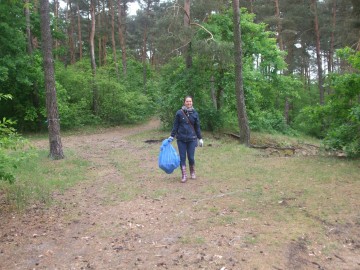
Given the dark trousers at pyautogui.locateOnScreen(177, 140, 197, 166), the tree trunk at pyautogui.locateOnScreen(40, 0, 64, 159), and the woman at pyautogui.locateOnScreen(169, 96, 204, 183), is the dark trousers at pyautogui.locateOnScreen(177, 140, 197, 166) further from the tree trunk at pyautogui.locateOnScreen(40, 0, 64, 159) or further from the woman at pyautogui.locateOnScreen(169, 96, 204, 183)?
the tree trunk at pyautogui.locateOnScreen(40, 0, 64, 159)

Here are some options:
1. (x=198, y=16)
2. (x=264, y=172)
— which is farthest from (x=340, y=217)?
(x=198, y=16)

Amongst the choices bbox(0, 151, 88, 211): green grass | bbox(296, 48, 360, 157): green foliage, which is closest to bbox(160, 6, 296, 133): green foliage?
bbox(296, 48, 360, 157): green foliage

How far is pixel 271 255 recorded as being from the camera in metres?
4.23

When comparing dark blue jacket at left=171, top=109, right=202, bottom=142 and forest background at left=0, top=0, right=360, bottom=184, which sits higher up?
forest background at left=0, top=0, right=360, bottom=184

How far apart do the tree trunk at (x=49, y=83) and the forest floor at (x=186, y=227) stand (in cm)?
304

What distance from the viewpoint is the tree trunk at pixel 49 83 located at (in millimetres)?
10250

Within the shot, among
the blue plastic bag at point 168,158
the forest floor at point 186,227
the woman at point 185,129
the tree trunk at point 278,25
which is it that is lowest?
the forest floor at point 186,227

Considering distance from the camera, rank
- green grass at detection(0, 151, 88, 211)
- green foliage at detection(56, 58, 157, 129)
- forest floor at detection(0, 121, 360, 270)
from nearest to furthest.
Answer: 1. forest floor at detection(0, 121, 360, 270)
2. green grass at detection(0, 151, 88, 211)
3. green foliage at detection(56, 58, 157, 129)

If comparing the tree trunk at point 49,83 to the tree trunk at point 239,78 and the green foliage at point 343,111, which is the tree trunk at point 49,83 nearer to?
the tree trunk at point 239,78

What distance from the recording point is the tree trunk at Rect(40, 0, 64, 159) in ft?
33.6

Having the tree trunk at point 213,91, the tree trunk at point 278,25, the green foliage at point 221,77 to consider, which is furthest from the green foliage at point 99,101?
the tree trunk at point 278,25

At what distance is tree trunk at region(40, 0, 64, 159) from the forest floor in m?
3.04

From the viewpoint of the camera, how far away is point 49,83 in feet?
34.3

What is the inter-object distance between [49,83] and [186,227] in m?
7.23
